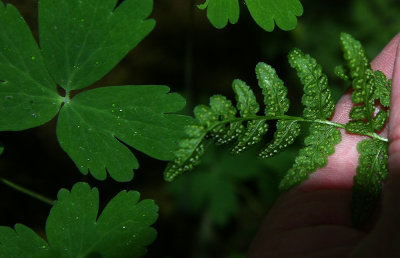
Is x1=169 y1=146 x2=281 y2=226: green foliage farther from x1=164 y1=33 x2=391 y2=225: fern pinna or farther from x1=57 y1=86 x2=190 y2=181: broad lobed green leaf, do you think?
x1=164 y1=33 x2=391 y2=225: fern pinna

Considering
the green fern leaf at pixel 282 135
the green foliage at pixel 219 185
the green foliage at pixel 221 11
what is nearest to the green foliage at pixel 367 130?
the green fern leaf at pixel 282 135

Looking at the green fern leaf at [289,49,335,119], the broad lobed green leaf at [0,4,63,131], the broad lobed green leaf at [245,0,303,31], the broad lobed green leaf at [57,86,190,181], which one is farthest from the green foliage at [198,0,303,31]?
the broad lobed green leaf at [0,4,63,131]

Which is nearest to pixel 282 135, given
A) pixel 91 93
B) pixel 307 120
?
pixel 307 120

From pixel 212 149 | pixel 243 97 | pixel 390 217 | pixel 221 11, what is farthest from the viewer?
pixel 212 149

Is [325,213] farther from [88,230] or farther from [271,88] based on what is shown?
[88,230]

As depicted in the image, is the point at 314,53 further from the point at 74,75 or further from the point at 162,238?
the point at 74,75

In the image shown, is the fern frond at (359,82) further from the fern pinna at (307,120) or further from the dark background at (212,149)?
the dark background at (212,149)

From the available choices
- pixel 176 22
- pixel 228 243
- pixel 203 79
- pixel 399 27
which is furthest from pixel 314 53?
pixel 228 243
